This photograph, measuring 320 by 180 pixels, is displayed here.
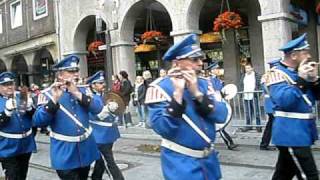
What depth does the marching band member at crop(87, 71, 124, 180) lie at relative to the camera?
704 cm

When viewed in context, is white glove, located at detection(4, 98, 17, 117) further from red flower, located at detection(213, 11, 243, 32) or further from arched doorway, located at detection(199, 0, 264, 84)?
arched doorway, located at detection(199, 0, 264, 84)

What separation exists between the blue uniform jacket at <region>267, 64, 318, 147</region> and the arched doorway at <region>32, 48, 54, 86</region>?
70.0 ft

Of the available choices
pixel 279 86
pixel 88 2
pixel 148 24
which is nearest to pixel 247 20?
pixel 148 24

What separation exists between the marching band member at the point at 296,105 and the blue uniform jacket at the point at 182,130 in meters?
1.50

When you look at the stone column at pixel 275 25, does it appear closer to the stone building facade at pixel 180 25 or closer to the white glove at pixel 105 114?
the stone building facade at pixel 180 25

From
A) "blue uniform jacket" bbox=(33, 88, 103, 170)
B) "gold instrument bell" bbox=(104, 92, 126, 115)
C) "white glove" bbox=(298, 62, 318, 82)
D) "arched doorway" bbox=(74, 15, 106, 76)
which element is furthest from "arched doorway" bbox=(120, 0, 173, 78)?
"white glove" bbox=(298, 62, 318, 82)

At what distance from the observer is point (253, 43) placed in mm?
19172

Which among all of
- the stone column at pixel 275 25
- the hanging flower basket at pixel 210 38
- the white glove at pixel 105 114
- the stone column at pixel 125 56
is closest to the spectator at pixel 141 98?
the stone column at pixel 125 56

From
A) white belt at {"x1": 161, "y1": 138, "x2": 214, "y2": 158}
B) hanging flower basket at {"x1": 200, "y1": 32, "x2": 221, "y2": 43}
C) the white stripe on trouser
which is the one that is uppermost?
hanging flower basket at {"x1": 200, "y1": 32, "x2": 221, "y2": 43}

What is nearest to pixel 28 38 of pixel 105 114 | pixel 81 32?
pixel 81 32

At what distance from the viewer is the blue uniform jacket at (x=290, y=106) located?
515 centimetres

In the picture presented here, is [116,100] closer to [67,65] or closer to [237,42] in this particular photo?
[67,65]

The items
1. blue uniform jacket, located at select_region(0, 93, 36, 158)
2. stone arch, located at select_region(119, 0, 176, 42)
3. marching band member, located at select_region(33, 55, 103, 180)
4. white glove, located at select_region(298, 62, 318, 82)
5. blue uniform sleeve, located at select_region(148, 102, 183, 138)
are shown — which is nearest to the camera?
blue uniform sleeve, located at select_region(148, 102, 183, 138)

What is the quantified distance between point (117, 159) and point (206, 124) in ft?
20.9
